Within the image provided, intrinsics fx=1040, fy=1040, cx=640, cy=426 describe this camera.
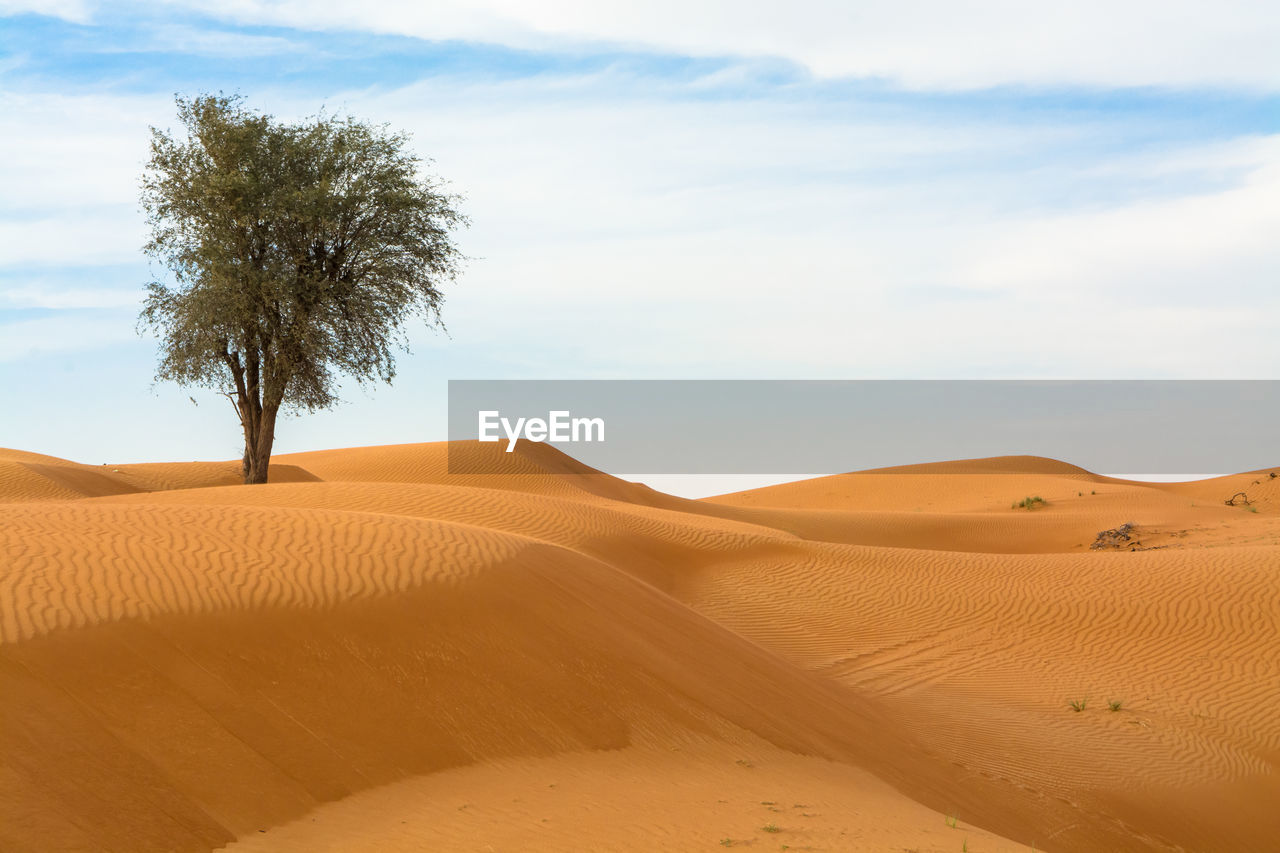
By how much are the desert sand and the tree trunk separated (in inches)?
291

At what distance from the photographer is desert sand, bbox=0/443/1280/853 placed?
→ 21.6 feet

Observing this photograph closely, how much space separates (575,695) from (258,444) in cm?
2025

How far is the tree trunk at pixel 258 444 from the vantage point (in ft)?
87.6

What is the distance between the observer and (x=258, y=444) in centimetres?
2692

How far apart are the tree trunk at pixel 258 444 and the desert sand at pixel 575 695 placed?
7383 mm

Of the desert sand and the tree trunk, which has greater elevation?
the tree trunk

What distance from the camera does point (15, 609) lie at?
784 cm

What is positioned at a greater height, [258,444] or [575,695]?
[258,444]

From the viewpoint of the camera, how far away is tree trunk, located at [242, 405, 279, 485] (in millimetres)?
26703

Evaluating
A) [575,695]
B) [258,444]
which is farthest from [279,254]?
[575,695]

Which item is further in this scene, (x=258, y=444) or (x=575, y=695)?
(x=258, y=444)

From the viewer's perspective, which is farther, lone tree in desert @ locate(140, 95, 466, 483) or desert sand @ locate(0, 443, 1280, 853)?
lone tree in desert @ locate(140, 95, 466, 483)

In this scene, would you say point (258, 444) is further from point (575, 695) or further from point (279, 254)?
point (575, 695)

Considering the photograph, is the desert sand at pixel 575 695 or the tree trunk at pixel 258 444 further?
the tree trunk at pixel 258 444
